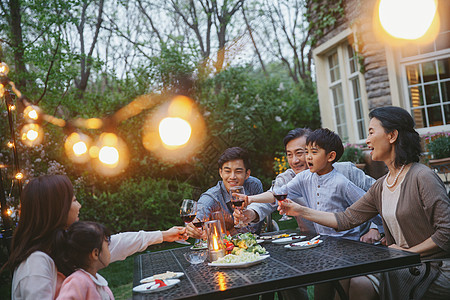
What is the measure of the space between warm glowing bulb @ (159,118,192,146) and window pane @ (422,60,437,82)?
5.51 m

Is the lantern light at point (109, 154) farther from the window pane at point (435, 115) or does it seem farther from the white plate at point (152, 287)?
the white plate at point (152, 287)

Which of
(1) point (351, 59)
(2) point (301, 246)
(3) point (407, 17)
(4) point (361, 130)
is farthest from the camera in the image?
(4) point (361, 130)

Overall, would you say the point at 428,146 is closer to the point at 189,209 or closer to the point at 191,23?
the point at 189,209

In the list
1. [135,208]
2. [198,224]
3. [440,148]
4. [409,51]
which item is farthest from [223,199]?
[409,51]

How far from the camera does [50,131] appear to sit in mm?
9312

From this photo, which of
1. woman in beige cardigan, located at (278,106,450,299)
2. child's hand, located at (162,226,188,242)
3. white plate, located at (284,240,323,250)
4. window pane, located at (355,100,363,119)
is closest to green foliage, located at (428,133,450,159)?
window pane, located at (355,100,363,119)

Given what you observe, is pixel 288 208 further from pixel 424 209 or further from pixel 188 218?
pixel 424 209

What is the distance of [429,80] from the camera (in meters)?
8.56

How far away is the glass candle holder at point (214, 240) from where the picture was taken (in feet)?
8.45

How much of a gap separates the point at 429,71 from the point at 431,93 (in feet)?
1.51


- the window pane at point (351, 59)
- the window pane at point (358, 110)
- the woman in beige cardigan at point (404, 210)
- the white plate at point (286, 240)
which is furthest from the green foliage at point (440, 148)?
the white plate at point (286, 240)

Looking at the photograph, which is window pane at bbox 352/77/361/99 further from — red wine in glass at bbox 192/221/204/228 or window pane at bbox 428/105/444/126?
red wine in glass at bbox 192/221/204/228

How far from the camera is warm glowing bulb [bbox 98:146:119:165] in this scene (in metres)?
9.51

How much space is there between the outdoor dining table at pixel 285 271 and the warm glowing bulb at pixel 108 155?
7296 millimetres
